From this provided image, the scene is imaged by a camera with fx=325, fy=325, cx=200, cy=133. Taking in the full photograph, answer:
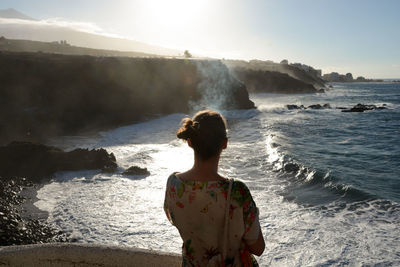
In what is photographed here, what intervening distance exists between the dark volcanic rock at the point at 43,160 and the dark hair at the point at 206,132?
911cm

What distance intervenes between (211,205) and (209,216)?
8 centimetres

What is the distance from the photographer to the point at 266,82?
241ft

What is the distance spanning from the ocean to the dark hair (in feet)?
0.87

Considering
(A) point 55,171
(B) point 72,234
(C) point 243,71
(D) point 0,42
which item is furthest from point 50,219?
(C) point 243,71

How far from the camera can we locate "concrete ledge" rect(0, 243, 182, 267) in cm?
313

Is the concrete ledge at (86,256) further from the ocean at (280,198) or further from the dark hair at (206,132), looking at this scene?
the dark hair at (206,132)

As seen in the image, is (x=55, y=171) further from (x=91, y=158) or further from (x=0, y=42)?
(x=0, y=42)

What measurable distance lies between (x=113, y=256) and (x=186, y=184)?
1689 millimetres

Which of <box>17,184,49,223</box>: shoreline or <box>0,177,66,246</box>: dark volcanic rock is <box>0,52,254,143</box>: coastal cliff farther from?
<box>0,177,66,246</box>: dark volcanic rock

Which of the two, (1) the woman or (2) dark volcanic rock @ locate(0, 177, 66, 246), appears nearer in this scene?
(1) the woman

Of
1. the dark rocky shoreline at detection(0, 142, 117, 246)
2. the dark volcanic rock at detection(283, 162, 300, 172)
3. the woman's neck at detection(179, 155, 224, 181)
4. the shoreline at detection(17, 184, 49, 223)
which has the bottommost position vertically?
the shoreline at detection(17, 184, 49, 223)

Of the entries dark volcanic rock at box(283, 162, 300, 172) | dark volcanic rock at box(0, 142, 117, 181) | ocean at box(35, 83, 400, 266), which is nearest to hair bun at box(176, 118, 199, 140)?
ocean at box(35, 83, 400, 266)

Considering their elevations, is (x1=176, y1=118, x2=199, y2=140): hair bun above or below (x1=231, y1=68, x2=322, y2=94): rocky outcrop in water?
below

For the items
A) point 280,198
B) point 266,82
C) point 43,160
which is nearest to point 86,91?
point 43,160
